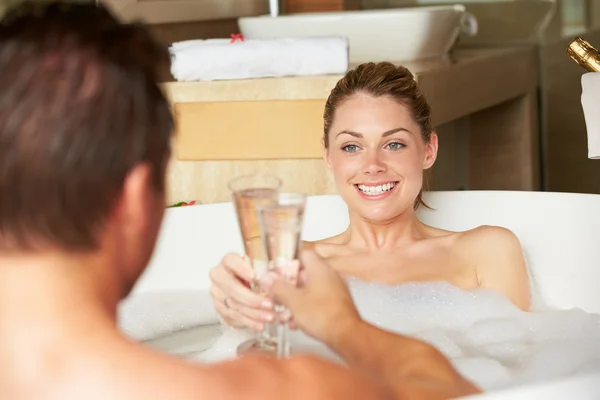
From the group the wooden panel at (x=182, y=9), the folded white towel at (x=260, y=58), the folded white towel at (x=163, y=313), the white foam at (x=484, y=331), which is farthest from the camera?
the wooden panel at (x=182, y=9)

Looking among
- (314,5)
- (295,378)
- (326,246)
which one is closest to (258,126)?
(326,246)

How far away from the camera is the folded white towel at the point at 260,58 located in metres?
2.49

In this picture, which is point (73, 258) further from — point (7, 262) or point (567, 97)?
point (567, 97)

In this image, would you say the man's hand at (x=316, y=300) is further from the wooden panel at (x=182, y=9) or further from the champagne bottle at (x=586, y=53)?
the wooden panel at (x=182, y=9)

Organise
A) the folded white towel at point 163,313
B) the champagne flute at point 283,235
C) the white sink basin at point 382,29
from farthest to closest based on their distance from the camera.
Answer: the white sink basin at point 382,29
the folded white towel at point 163,313
the champagne flute at point 283,235

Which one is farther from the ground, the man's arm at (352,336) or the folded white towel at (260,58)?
the folded white towel at (260,58)

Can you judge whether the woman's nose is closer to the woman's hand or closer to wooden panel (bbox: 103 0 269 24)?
the woman's hand

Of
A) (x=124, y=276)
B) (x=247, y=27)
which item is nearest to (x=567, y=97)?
(x=247, y=27)

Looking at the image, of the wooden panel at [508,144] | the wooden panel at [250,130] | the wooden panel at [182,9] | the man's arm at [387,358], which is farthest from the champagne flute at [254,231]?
the wooden panel at [508,144]

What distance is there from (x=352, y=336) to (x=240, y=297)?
21 centimetres

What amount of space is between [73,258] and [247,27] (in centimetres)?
239

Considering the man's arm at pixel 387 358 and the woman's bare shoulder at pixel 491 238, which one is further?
the woman's bare shoulder at pixel 491 238

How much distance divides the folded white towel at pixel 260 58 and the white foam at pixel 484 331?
665 mm

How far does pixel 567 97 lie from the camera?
12.2ft
